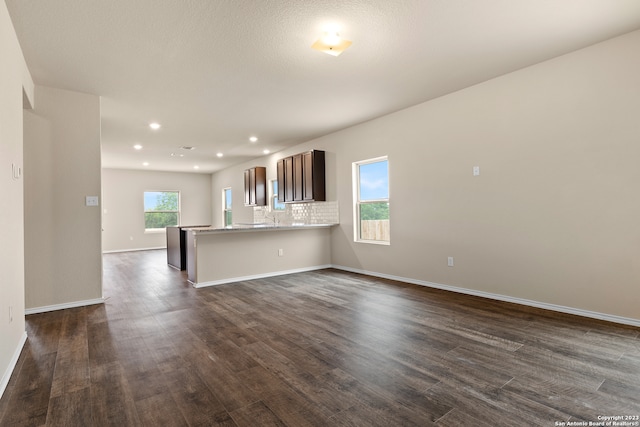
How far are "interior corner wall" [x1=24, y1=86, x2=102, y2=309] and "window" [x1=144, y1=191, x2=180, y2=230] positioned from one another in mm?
7022

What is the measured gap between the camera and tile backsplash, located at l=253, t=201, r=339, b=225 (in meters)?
6.27

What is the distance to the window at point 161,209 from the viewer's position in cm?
1052

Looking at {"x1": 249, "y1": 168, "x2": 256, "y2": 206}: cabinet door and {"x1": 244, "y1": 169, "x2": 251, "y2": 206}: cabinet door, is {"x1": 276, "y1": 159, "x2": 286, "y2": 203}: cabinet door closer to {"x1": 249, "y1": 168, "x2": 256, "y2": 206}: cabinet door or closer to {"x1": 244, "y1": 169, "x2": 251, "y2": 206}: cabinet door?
{"x1": 249, "y1": 168, "x2": 256, "y2": 206}: cabinet door

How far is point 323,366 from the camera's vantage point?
7.37ft

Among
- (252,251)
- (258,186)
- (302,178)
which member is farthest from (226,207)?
(252,251)

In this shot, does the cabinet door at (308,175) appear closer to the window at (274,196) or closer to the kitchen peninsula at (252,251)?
the kitchen peninsula at (252,251)

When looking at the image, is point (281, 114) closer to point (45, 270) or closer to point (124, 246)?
point (45, 270)

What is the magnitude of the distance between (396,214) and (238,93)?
283cm

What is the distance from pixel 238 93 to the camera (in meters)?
4.14

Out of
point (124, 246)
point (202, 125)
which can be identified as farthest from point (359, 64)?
point (124, 246)

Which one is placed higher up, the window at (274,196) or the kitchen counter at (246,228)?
the window at (274,196)

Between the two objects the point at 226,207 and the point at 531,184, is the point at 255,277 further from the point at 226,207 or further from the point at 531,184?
the point at 226,207

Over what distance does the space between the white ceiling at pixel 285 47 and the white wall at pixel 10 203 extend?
0.35 meters

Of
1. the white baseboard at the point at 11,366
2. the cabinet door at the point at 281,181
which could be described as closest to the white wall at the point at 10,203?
the white baseboard at the point at 11,366
